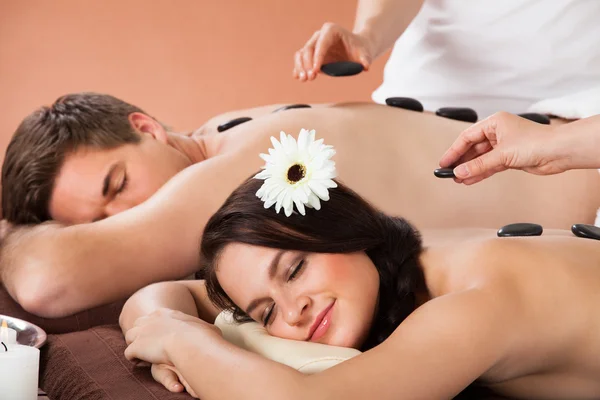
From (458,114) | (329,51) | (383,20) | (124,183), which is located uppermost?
(383,20)

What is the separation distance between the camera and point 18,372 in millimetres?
1218

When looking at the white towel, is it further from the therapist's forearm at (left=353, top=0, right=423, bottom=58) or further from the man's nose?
the man's nose

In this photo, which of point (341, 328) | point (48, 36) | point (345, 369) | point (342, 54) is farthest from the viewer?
point (48, 36)

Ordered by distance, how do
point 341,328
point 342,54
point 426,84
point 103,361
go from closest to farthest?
point 341,328 < point 103,361 < point 342,54 < point 426,84

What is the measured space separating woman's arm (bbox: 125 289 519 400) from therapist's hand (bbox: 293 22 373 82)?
3.22ft

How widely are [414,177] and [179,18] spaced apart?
2.15 m

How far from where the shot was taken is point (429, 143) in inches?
80.9

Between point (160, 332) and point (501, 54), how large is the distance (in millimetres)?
1435

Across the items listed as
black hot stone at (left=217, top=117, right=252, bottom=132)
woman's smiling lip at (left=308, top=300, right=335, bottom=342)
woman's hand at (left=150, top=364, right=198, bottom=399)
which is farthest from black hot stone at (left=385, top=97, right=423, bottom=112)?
woman's hand at (left=150, top=364, right=198, bottom=399)

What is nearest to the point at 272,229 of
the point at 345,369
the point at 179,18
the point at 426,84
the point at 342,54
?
the point at 345,369

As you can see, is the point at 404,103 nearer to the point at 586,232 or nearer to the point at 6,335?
the point at 586,232

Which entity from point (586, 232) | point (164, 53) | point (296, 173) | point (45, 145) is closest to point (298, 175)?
point (296, 173)

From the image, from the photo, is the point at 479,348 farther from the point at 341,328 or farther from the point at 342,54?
the point at 342,54

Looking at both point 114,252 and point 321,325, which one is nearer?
point 321,325
